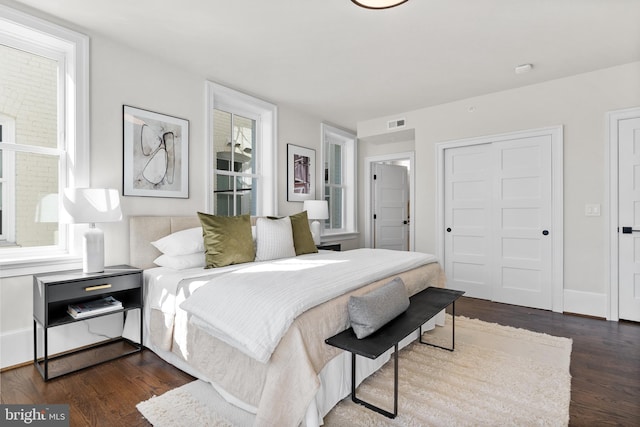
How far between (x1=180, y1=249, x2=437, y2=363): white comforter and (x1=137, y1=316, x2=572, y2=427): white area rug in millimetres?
424

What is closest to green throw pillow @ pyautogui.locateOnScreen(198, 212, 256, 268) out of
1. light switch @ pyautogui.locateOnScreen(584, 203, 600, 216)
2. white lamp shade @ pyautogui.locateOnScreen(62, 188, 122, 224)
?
white lamp shade @ pyautogui.locateOnScreen(62, 188, 122, 224)

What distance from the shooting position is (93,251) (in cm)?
238

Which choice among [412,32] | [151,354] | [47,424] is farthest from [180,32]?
[47,424]

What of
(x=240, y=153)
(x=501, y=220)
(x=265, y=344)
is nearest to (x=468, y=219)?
(x=501, y=220)

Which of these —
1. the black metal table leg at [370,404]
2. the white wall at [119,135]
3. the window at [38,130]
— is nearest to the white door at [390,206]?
the white wall at [119,135]

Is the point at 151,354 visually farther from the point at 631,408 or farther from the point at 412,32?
the point at 412,32

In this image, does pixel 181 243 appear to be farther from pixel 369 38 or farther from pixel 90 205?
pixel 369 38

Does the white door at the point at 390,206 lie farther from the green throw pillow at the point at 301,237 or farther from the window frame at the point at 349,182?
the green throw pillow at the point at 301,237

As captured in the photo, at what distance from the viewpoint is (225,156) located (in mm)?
3910

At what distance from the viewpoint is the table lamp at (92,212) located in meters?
2.26

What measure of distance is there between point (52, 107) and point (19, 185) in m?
0.65

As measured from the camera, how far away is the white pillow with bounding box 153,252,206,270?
2.71 m

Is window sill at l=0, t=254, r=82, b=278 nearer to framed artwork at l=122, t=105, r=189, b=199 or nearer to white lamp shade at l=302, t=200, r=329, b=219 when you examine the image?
framed artwork at l=122, t=105, r=189, b=199

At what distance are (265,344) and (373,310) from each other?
1.97ft
